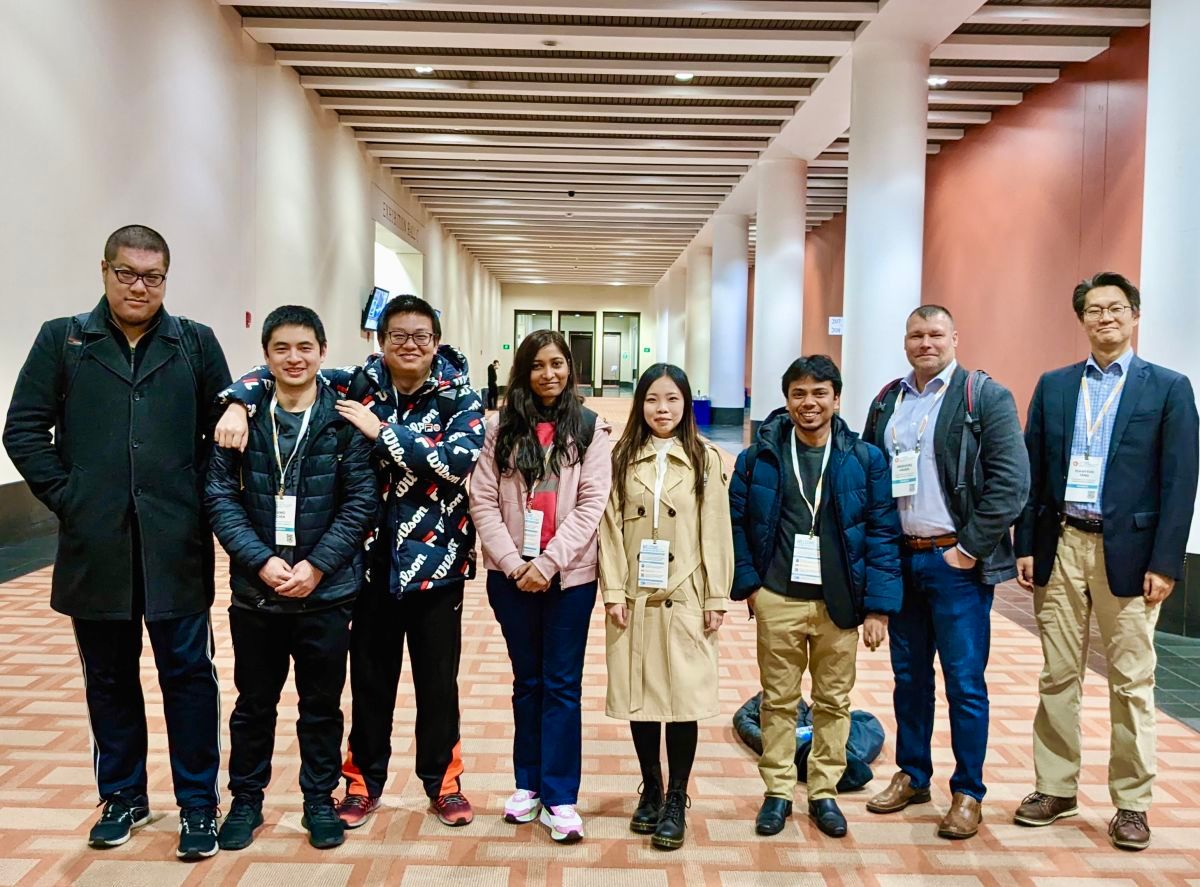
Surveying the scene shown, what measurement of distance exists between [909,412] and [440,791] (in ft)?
6.27

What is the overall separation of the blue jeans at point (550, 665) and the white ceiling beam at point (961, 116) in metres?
10.7

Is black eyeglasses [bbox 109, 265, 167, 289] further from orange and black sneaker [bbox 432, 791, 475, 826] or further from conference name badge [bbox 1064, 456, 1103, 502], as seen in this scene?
conference name badge [bbox 1064, 456, 1103, 502]

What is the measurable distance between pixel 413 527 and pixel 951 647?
168cm

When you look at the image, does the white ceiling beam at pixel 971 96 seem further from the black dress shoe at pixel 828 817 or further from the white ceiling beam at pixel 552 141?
the black dress shoe at pixel 828 817

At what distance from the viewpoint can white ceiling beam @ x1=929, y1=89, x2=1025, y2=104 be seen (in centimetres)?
1061

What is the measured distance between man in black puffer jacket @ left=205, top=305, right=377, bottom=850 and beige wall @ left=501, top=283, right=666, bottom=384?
34793mm

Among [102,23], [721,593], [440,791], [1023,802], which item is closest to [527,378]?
[721,593]

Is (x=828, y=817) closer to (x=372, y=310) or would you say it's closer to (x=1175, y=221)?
(x=1175, y=221)

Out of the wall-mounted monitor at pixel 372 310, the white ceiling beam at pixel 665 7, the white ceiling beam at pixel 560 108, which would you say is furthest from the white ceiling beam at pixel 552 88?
the wall-mounted monitor at pixel 372 310

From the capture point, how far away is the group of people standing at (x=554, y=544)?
8.32 feet

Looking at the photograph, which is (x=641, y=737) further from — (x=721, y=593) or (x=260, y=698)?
(x=260, y=698)

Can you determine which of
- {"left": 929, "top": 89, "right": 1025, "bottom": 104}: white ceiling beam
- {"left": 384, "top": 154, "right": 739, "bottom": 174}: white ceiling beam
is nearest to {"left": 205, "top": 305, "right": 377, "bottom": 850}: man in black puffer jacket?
{"left": 929, "top": 89, "right": 1025, "bottom": 104}: white ceiling beam

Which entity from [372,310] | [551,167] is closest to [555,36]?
[551,167]

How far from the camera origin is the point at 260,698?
8.61 feet
